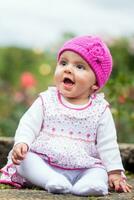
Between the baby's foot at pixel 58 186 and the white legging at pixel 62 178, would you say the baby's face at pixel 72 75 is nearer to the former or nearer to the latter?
the white legging at pixel 62 178

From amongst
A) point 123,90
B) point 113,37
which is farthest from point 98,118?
point 113,37

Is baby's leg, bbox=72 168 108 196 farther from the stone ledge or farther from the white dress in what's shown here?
the stone ledge

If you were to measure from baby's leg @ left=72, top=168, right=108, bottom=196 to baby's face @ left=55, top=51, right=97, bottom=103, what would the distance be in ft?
1.55

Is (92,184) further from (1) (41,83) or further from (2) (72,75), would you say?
(1) (41,83)

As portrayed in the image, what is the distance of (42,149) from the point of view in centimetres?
430

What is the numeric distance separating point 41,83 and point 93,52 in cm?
782

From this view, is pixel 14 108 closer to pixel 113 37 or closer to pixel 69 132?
pixel 113 37

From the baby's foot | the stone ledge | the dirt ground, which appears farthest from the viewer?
the stone ledge

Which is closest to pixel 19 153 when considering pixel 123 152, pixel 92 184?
pixel 92 184

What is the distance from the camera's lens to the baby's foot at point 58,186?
400 centimetres

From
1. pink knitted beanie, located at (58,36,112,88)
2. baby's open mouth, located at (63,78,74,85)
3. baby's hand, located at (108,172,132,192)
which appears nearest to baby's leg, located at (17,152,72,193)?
baby's hand, located at (108,172,132,192)

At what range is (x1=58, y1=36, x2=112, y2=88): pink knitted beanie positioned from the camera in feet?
14.3

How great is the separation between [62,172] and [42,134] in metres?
0.25

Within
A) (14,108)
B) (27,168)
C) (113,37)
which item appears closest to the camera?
(27,168)
